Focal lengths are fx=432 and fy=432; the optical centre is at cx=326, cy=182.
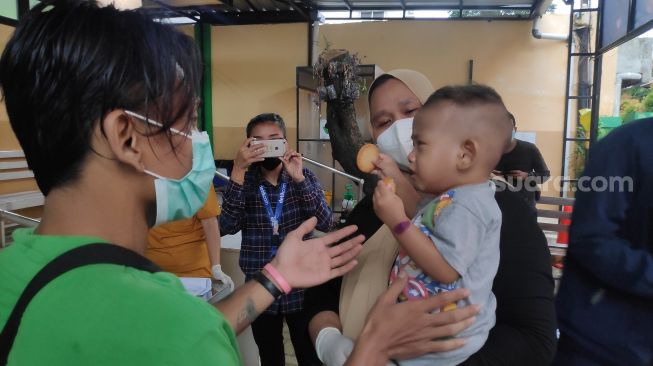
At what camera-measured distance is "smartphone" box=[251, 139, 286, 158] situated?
8.29ft

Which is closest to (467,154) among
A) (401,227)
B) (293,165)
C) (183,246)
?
(401,227)

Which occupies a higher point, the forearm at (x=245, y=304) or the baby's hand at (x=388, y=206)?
the baby's hand at (x=388, y=206)

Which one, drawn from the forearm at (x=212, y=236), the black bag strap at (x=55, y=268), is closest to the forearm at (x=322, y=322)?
the black bag strap at (x=55, y=268)

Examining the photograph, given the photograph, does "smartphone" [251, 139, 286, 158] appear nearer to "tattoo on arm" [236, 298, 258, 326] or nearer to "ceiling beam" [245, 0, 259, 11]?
"tattoo on arm" [236, 298, 258, 326]

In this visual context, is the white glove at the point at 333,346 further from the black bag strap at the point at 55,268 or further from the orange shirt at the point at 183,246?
the orange shirt at the point at 183,246

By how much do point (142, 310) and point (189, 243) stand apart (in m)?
2.02

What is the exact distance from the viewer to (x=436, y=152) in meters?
1.18

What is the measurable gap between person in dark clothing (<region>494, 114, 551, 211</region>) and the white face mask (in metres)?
3.08

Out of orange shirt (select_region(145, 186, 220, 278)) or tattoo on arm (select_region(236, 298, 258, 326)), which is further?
orange shirt (select_region(145, 186, 220, 278))

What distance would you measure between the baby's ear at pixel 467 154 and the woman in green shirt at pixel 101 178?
2.31 ft

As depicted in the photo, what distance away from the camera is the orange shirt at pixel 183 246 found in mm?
2424

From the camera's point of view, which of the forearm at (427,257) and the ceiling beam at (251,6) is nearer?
the forearm at (427,257)

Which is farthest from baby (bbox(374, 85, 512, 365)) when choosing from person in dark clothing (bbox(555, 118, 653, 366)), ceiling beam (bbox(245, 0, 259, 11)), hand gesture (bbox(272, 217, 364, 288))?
ceiling beam (bbox(245, 0, 259, 11))

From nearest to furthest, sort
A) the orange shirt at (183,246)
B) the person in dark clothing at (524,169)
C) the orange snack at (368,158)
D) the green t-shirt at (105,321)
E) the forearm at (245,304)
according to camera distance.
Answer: the green t-shirt at (105,321)
the forearm at (245,304)
the orange snack at (368,158)
the orange shirt at (183,246)
the person in dark clothing at (524,169)
